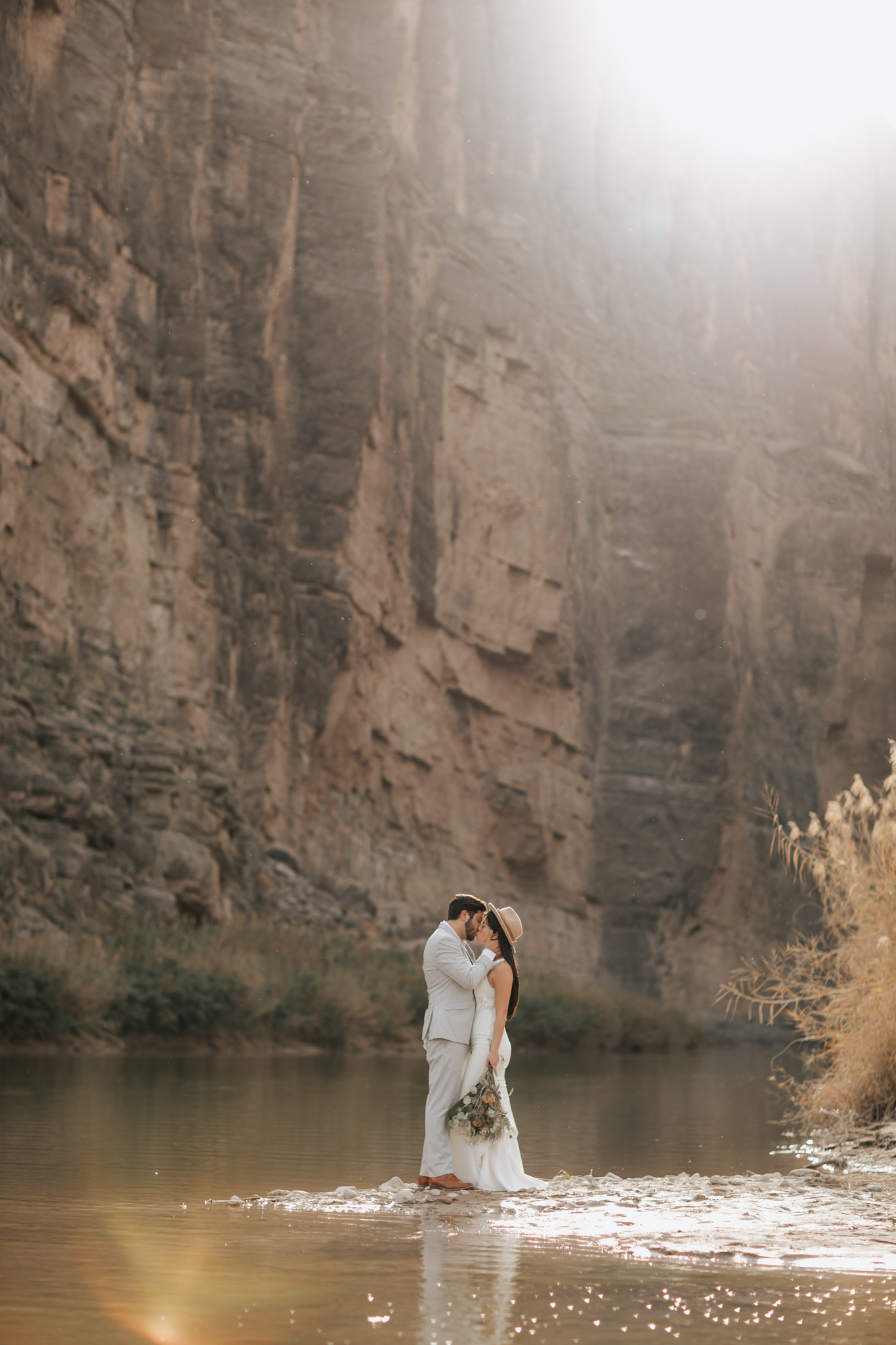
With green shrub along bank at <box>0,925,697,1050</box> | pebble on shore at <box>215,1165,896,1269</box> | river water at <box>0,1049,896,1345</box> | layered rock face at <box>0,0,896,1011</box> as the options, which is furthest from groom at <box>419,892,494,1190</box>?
layered rock face at <box>0,0,896,1011</box>

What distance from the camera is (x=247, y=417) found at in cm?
3484

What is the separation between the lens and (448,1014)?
8555mm

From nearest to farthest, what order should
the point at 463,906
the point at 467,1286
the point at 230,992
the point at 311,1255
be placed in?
1. the point at 467,1286
2. the point at 311,1255
3. the point at 463,906
4. the point at 230,992

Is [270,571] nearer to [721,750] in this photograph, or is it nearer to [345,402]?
[345,402]

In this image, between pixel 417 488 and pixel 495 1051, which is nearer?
pixel 495 1051

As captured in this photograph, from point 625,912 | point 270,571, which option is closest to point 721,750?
point 625,912

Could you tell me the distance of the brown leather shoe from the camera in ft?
26.8

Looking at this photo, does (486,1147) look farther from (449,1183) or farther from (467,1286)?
(467,1286)

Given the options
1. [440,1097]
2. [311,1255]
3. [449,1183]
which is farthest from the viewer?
[440,1097]

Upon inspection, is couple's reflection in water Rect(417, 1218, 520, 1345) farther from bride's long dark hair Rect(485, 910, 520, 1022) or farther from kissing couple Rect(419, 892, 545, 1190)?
bride's long dark hair Rect(485, 910, 520, 1022)

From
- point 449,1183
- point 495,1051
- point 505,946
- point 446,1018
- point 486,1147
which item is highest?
point 505,946

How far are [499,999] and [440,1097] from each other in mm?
618

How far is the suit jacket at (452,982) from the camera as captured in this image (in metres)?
8.52

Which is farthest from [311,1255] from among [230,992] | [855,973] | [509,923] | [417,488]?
[417,488]
